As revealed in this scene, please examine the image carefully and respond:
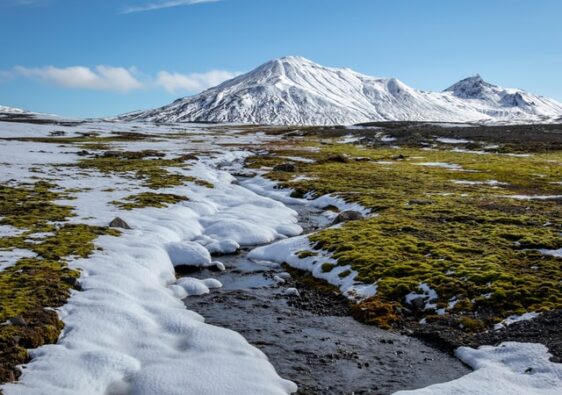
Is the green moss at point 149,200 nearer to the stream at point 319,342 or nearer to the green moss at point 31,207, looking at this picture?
the green moss at point 31,207

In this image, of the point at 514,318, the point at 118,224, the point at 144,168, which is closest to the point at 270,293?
the point at 514,318

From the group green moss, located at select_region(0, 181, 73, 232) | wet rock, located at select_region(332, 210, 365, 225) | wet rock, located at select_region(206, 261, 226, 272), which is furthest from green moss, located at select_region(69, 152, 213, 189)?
wet rock, located at select_region(206, 261, 226, 272)

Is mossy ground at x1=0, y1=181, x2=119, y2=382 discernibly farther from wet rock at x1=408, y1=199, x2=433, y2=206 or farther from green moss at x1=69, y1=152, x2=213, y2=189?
wet rock at x1=408, y1=199, x2=433, y2=206

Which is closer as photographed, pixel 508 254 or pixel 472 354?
pixel 472 354

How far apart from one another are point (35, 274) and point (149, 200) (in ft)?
72.1

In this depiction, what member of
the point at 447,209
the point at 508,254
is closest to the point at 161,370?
the point at 508,254

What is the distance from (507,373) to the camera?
15227 mm

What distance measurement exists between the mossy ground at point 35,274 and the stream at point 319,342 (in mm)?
6174

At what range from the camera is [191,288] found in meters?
23.5

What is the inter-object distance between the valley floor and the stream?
0.08 meters

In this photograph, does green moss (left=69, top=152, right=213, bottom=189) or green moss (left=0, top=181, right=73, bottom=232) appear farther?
green moss (left=69, top=152, right=213, bottom=189)

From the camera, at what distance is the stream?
609 inches

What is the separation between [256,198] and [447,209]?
64.4 feet

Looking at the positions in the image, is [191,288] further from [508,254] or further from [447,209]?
[447,209]
